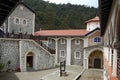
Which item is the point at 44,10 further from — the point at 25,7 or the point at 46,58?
the point at 46,58

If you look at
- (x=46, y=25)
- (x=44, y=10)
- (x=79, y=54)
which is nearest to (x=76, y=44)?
(x=79, y=54)

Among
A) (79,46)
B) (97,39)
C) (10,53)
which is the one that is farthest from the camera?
(79,46)

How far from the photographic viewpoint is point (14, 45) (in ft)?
87.0

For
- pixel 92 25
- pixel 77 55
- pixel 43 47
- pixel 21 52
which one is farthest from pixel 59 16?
pixel 21 52

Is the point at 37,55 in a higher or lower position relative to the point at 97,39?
lower

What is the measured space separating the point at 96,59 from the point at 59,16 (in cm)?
3947

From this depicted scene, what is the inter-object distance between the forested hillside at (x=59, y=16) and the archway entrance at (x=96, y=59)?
30742 mm

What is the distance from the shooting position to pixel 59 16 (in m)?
70.2

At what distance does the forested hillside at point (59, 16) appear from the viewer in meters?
63.2

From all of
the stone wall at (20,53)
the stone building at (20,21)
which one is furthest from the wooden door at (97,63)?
the stone building at (20,21)

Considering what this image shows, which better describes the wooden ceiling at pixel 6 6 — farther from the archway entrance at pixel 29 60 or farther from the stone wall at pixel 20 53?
the archway entrance at pixel 29 60

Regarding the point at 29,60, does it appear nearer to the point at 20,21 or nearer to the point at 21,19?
the point at 20,21

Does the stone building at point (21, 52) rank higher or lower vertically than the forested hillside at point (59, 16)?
lower

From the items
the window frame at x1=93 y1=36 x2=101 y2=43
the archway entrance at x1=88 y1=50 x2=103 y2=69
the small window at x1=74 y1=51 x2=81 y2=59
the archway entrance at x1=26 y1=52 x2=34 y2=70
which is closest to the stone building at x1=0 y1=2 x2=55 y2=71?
the archway entrance at x1=26 y1=52 x2=34 y2=70
